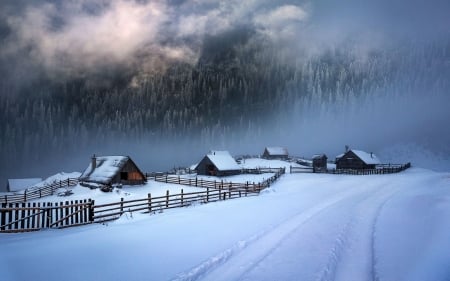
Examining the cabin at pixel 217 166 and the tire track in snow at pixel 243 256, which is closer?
the tire track in snow at pixel 243 256

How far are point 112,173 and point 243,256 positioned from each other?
35669 mm

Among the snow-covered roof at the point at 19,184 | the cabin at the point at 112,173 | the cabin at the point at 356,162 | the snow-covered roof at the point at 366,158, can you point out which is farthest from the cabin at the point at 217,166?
the snow-covered roof at the point at 19,184

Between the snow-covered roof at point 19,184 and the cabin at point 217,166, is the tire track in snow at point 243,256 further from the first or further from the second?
the snow-covered roof at point 19,184

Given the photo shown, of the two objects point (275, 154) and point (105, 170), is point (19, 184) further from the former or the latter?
point (275, 154)

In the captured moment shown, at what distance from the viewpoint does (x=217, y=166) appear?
56.0m

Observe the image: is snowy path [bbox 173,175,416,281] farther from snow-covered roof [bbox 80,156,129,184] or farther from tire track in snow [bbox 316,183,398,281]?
snow-covered roof [bbox 80,156,129,184]

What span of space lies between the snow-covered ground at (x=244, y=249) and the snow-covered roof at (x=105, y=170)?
26.6 meters

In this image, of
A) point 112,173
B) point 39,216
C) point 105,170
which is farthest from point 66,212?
point 105,170

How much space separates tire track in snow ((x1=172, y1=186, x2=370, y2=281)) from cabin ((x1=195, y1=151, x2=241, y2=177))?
41445mm

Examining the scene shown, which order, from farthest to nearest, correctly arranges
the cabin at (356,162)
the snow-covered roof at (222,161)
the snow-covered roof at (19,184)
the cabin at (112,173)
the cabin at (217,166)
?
1. the cabin at (356,162)
2. the snow-covered roof at (19,184)
3. the snow-covered roof at (222,161)
4. the cabin at (217,166)
5. the cabin at (112,173)

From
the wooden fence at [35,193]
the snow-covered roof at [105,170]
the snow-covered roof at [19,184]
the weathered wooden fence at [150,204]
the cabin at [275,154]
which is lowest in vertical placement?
the snow-covered roof at [19,184]

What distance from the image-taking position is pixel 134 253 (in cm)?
1009

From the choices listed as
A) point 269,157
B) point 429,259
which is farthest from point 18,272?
point 269,157

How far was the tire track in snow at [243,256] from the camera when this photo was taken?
8.22 metres
